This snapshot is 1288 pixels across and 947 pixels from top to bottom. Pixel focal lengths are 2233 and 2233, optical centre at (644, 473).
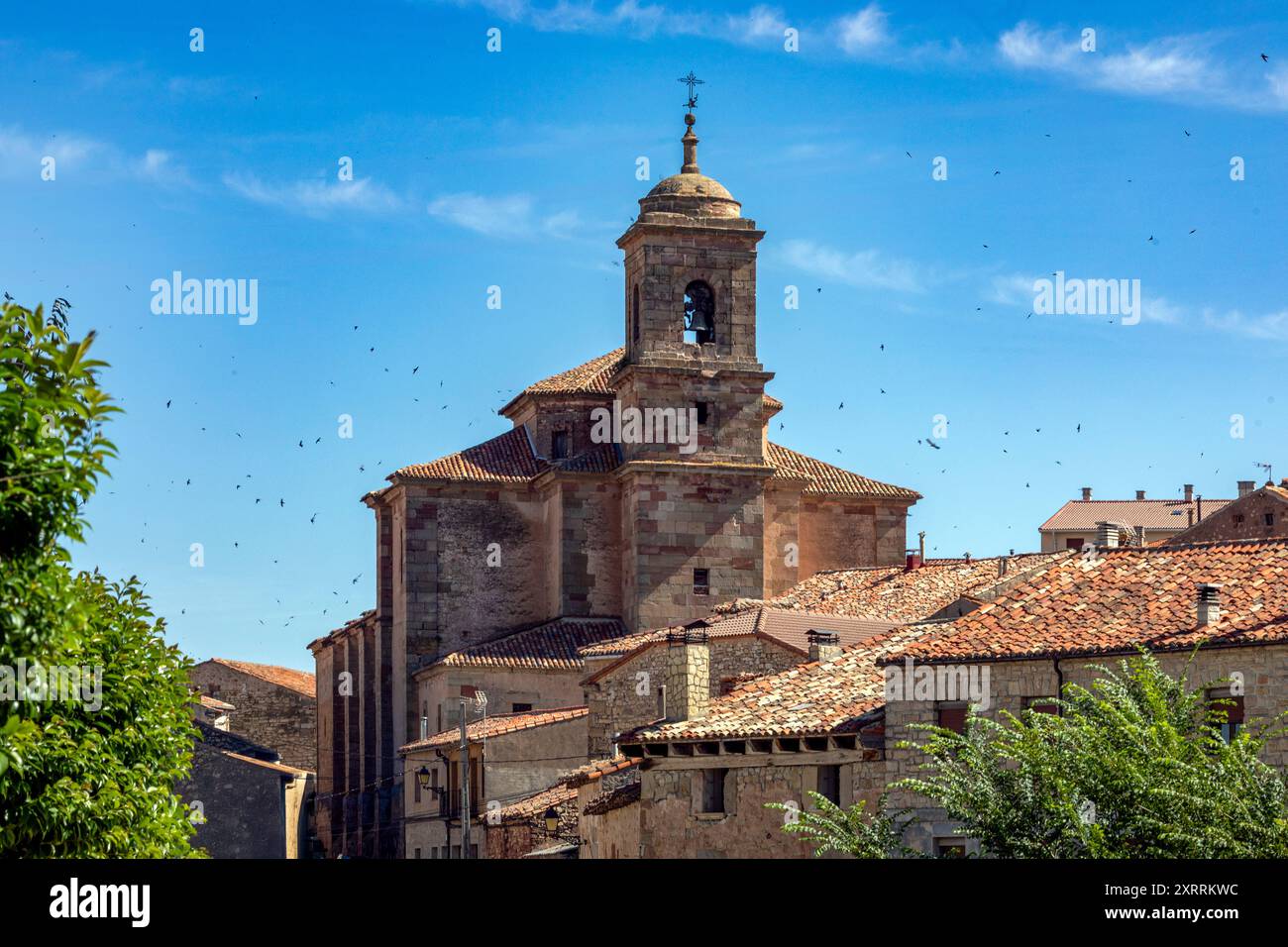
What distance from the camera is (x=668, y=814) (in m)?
38.2

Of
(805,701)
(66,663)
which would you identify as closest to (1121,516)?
(805,701)

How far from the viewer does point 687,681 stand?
4103 cm

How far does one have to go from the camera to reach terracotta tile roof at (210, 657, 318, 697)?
86.0 metres

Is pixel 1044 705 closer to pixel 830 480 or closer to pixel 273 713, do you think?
pixel 830 480

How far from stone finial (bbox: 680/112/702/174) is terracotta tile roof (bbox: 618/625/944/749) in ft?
92.7

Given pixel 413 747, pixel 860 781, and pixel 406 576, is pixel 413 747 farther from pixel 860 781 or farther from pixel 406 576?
pixel 860 781

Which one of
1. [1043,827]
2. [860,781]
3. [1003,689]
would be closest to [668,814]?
[860,781]

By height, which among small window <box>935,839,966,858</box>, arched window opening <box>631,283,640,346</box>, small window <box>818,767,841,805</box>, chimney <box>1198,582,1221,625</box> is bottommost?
small window <box>935,839,966,858</box>

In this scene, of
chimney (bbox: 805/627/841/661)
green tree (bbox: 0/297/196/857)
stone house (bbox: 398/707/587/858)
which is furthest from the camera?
stone house (bbox: 398/707/587/858)

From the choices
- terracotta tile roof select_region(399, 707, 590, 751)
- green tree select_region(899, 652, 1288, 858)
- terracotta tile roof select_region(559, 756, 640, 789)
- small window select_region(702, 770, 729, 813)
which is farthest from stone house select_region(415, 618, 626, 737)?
green tree select_region(899, 652, 1288, 858)

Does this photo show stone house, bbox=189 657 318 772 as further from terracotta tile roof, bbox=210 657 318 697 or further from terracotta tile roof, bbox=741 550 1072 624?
terracotta tile roof, bbox=741 550 1072 624

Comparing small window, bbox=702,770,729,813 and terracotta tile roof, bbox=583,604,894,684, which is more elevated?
terracotta tile roof, bbox=583,604,894,684

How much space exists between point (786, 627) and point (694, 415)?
1764 centimetres
